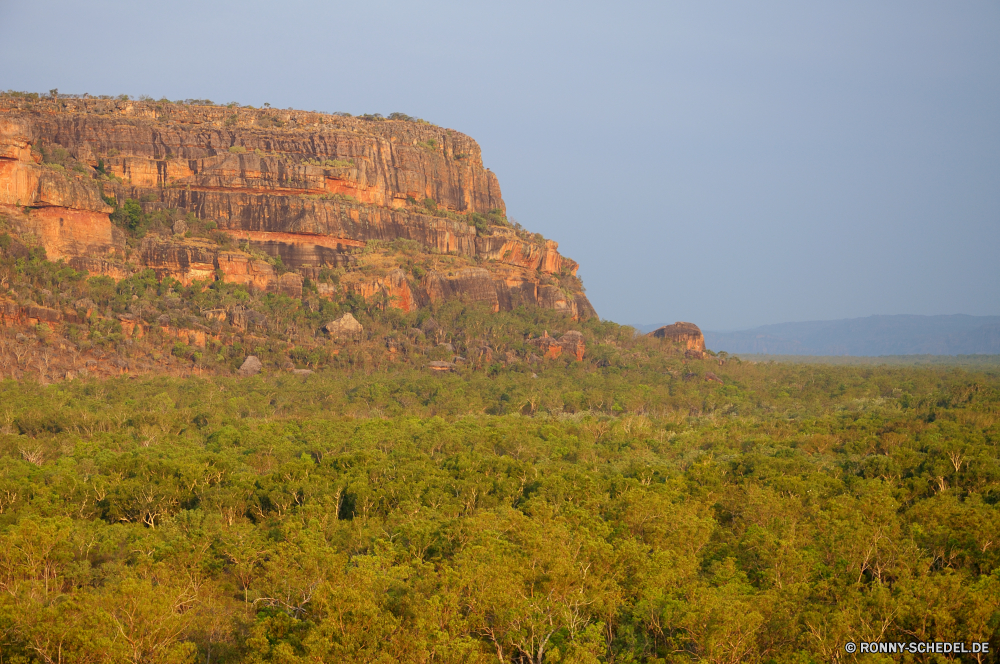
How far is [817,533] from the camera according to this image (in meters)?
33.2

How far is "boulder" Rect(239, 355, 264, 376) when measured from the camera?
257 feet

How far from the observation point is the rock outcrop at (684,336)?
106688 mm

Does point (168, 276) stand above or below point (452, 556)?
above

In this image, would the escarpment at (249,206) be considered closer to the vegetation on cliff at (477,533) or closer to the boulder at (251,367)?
the boulder at (251,367)

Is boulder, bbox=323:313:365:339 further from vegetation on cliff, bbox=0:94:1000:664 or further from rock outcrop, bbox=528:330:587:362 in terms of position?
rock outcrop, bbox=528:330:587:362

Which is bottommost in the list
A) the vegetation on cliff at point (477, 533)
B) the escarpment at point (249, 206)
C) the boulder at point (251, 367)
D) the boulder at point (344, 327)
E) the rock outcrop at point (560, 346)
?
the vegetation on cliff at point (477, 533)

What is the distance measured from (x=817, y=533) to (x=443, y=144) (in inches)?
3587

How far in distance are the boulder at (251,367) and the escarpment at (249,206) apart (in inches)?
475

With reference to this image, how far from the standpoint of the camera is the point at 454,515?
37125mm

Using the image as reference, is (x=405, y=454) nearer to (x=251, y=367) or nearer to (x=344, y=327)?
(x=251, y=367)

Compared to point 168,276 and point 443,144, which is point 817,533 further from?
point 443,144

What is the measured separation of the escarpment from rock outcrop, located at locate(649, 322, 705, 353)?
32.9ft

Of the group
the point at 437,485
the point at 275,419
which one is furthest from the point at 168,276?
the point at 437,485

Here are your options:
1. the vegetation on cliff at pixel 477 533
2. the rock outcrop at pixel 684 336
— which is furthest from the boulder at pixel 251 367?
the rock outcrop at pixel 684 336
